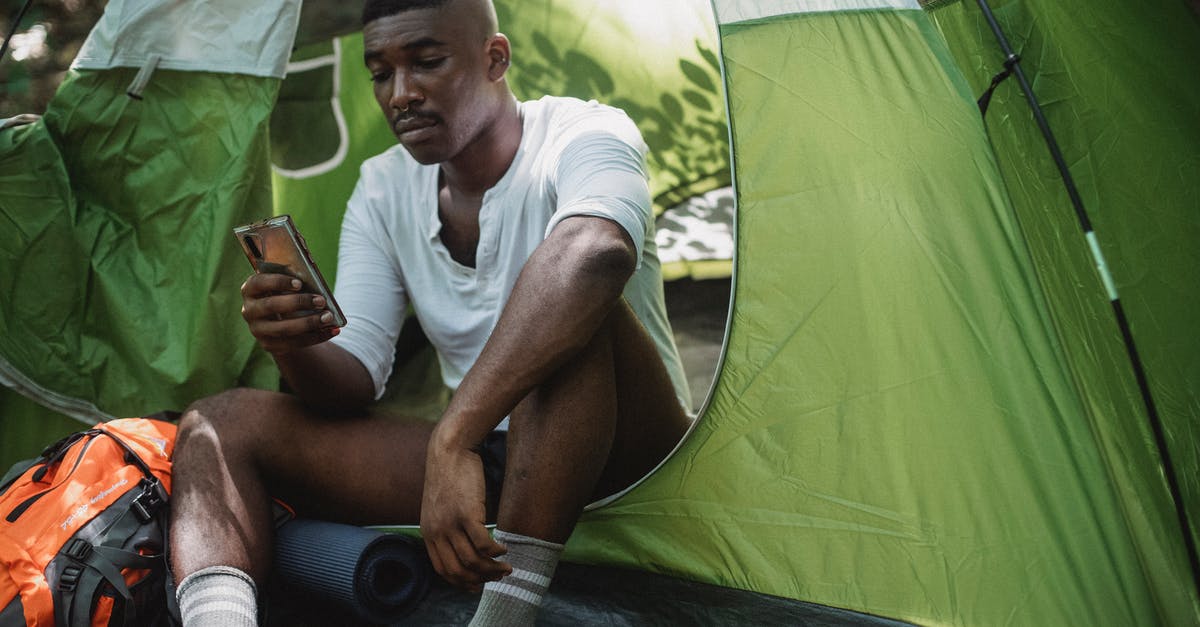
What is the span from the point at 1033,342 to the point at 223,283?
4.47ft

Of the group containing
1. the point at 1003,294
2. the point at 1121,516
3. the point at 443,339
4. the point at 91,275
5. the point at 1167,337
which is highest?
the point at 91,275

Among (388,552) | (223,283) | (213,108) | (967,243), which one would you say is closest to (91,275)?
(223,283)

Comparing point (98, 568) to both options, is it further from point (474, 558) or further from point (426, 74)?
point (426, 74)

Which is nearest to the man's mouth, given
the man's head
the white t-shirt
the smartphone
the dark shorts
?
the man's head

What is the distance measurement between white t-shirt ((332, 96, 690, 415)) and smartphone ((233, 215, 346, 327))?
1.00ft

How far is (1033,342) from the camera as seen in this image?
125cm

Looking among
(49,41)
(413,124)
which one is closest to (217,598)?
(413,124)

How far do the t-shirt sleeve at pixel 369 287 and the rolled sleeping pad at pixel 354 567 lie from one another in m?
0.27

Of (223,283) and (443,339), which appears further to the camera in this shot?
(223,283)

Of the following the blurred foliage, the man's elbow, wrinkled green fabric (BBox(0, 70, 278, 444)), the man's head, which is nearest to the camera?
the man's elbow

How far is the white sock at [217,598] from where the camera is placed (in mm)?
1195

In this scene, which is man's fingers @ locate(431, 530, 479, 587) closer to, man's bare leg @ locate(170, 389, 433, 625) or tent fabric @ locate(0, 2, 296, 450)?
man's bare leg @ locate(170, 389, 433, 625)

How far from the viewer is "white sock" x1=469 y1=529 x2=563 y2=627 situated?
120cm

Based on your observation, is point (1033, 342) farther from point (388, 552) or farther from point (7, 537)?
point (7, 537)
